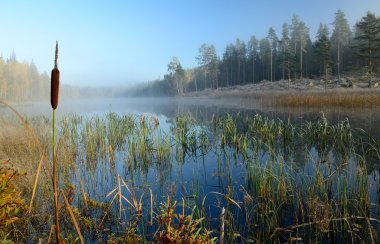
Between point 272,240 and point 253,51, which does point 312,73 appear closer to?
point 253,51

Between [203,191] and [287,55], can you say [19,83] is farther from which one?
[203,191]

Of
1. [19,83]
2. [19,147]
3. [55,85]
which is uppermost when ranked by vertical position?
[19,83]

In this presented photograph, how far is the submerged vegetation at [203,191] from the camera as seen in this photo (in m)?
3.32

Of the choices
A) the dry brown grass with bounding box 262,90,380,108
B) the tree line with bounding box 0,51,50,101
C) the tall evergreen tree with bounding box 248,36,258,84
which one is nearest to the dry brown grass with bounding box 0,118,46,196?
the dry brown grass with bounding box 262,90,380,108

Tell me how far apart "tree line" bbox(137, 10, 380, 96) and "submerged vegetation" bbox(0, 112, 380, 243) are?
4422 cm

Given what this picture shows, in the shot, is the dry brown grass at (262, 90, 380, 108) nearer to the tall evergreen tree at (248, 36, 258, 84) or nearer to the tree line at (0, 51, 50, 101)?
the tall evergreen tree at (248, 36, 258, 84)

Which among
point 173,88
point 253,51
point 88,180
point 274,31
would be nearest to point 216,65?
point 253,51

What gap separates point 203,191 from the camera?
5684mm

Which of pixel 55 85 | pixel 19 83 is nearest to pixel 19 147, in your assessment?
pixel 55 85

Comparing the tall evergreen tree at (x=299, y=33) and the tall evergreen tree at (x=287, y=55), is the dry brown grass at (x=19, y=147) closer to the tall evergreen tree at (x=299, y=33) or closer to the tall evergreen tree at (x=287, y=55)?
the tall evergreen tree at (x=287, y=55)

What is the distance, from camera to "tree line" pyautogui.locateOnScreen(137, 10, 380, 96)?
153ft

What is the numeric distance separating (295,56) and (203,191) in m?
53.3

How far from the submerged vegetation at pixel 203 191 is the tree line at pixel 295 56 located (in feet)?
145

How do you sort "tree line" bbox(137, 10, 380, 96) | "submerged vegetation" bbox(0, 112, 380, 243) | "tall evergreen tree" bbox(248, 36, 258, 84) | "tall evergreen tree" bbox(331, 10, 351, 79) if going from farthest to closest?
"tall evergreen tree" bbox(248, 36, 258, 84), "tall evergreen tree" bbox(331, 10, 351, 79), "tree line" bbox(137, 10, 380, 96), "submerged vegetation" bbox(0, 112, 380, 243)
